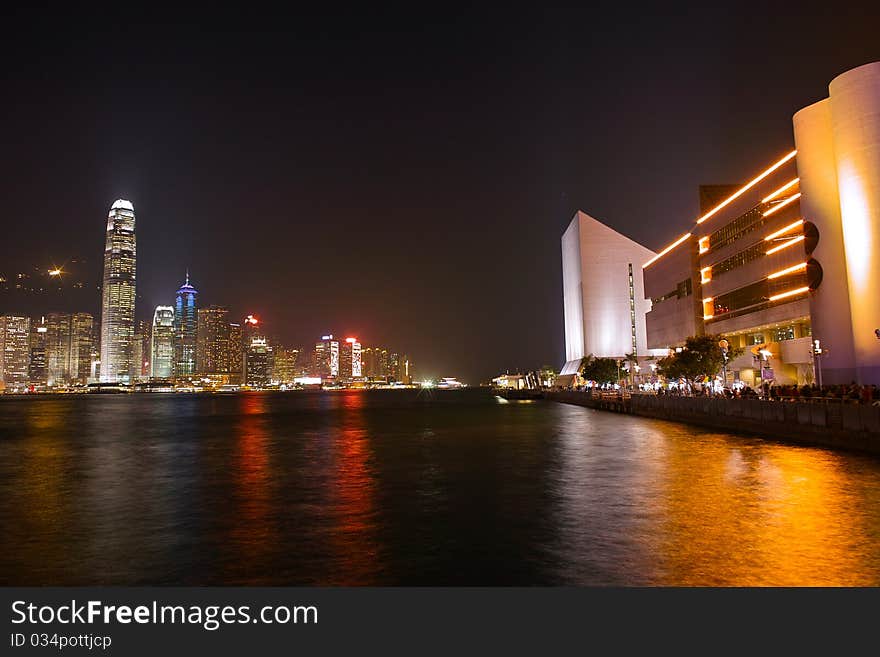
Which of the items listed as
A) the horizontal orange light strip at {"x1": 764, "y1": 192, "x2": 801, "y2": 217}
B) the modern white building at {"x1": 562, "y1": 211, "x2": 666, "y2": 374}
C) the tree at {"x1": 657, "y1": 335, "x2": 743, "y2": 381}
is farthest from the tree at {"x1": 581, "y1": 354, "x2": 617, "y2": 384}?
the horizontal orange light strip at {"x1": 764, "y1": 192, "x2": 801, "y2": 217}

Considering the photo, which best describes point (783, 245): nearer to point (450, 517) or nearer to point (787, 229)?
point (787, 229)

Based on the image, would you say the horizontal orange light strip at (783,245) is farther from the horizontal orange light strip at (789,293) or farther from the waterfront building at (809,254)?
the horizontal orange light strip at (789,293)

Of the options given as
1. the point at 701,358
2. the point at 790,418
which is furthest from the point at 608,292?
the point at 790,418

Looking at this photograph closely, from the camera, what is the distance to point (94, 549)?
1146 centimetres

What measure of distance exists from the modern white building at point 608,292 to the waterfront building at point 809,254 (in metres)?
56.6

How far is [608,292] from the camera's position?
129750 millimetres

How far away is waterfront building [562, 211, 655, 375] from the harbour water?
101915mm

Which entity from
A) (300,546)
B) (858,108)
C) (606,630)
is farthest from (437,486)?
(858,108)

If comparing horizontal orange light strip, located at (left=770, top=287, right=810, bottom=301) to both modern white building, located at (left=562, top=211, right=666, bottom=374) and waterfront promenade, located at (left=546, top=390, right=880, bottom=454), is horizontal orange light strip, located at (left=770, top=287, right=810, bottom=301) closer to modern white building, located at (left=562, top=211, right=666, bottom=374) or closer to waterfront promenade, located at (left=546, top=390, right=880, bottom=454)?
waterfront promenade, located at (left=546, top=390, right=880, bottom=454)

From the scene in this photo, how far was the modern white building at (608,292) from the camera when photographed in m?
128

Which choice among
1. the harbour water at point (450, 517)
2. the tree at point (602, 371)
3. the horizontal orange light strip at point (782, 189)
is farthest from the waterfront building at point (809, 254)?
the tree at point (602, 371)

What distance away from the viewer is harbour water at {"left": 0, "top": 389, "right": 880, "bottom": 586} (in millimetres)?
9570

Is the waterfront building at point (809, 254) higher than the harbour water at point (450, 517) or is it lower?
higher

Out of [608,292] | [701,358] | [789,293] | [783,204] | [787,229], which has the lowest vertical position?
[701,358]
